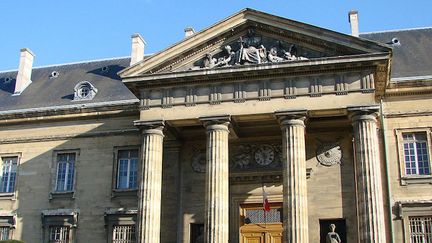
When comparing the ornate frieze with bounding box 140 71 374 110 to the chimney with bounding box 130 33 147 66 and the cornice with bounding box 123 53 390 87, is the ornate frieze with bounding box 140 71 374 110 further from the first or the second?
the chimney with bounding box 130 33 147 66

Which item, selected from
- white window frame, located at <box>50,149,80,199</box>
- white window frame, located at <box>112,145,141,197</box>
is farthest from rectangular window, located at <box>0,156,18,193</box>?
white window frame, located at <box>112,145,141,197</box>

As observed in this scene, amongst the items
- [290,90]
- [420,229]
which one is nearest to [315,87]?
[290,90]

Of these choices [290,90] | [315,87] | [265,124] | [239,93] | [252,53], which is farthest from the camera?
[265,124]

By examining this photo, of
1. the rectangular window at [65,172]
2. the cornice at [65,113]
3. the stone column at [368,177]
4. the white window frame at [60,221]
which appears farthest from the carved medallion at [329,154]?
the rectangular window at [65,172]

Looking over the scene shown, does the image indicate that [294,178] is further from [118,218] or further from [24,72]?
[24,72]

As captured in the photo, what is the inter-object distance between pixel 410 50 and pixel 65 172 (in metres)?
15.6

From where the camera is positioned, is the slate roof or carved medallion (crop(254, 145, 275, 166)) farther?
the slate roof

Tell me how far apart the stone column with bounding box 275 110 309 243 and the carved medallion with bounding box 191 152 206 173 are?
178 inches

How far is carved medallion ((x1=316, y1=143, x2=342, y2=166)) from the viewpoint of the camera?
74.6 feet

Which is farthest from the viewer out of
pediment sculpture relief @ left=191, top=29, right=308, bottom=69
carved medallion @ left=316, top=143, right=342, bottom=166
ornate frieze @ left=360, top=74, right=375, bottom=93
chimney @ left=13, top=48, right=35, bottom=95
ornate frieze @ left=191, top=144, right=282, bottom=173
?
chimney @ left=13, top=48, right=35, bottom=95

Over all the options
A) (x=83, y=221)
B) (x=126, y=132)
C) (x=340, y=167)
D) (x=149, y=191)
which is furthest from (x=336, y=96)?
(x=83, y=221)

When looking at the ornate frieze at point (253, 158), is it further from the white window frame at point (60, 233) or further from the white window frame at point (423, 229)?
the white window frame at point (60, 233)

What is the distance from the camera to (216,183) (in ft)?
67.8

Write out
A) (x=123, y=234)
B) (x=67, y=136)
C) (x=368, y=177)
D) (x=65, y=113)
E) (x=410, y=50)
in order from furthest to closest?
(x=65, y=113)
(x=67, y=136)
(x=410, y=50)
(x=123, y=234)
(x=368, y=177)
